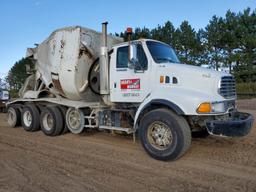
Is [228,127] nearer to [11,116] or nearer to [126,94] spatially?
[126,94]

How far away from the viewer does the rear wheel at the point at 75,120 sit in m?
9.50

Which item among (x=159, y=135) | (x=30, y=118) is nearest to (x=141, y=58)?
(x=159, y=135)

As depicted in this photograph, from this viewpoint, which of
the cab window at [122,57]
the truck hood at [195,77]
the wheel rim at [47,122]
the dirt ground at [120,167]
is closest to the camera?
the dirt ground at [120,167]

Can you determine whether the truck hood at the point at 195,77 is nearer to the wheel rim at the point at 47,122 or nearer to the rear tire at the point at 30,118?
the wheel rim at the point at 47,122

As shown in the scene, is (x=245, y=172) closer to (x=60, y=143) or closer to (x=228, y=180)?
(x=228, y=180)

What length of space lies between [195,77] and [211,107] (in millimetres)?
808

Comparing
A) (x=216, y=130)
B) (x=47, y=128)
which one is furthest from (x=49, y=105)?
(x=216, y=130)

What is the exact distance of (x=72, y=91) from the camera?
9.97 meters

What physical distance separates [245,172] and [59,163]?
12.3 feet

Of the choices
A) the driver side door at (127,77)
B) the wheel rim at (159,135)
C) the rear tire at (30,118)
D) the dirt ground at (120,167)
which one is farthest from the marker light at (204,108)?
the rear tire at (30,118)

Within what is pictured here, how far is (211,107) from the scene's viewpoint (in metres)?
6.59

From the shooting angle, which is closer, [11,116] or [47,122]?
[47,122]

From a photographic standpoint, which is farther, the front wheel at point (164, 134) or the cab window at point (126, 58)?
the cab window at point (126, 58)

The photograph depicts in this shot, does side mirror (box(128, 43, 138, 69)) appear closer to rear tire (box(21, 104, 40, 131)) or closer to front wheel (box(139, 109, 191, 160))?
front wheel (box(139, 109, 191, 160))
